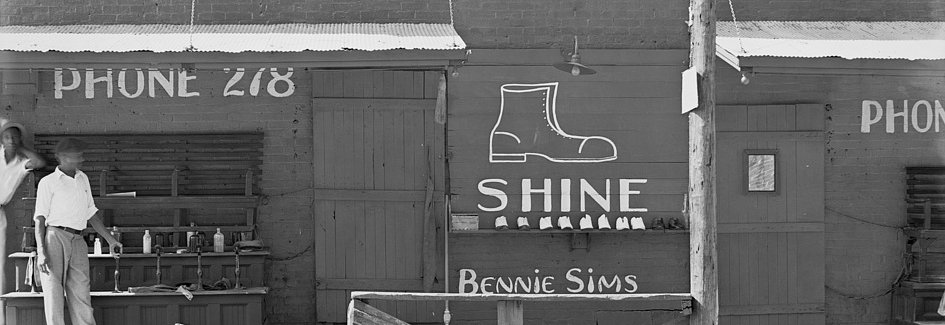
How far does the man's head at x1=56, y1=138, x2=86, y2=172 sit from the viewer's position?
9.16 m

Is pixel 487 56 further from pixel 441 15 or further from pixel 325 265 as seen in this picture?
pixel 325 265

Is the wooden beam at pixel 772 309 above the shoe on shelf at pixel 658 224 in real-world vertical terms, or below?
below

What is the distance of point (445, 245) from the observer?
10102 mm

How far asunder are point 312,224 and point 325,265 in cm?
40

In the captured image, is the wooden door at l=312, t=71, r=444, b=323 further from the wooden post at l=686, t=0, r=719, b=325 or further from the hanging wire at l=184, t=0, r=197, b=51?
the wooden post at l=686, t=0, r=719, b=325

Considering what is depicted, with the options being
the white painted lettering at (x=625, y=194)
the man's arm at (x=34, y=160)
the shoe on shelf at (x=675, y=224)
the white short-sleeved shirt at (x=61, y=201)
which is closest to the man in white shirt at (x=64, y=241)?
the white short-sleeved shirt at (x=61, y=201)

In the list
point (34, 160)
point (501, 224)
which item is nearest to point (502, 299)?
point (501, 224)

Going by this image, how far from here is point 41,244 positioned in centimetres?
891

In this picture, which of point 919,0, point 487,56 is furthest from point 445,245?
point 919,0

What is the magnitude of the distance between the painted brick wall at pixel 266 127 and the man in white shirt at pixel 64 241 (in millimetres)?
927

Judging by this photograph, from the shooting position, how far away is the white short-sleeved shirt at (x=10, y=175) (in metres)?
9.88

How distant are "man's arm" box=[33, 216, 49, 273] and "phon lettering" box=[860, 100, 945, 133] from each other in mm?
7444

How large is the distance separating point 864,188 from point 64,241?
725cm

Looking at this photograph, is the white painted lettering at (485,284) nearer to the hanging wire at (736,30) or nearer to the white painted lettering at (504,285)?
the white painted lettering at (504,285)
